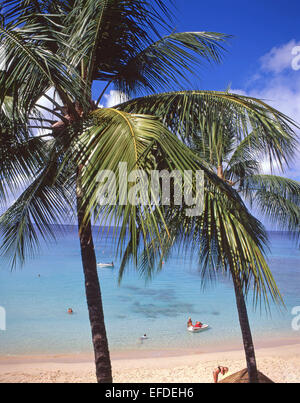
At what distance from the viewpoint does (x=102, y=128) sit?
232 centimetres

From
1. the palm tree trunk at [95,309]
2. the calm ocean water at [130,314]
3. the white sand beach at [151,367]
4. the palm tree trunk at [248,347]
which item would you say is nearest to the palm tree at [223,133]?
the palm tree trunk at [248,347]

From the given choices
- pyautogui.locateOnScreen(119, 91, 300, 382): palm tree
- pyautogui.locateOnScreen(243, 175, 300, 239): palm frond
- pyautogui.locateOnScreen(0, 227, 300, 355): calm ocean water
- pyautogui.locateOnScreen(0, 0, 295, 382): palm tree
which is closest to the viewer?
pyautogui.locateOnScreen(0, 0, 295, 382): palm tree

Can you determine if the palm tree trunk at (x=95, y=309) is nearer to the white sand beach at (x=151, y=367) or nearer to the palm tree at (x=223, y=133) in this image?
the palm tree at (x=223, y=133)

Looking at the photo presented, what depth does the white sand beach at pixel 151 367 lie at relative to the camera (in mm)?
8180

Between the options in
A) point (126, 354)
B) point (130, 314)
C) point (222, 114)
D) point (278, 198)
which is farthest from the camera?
point (130, 314)

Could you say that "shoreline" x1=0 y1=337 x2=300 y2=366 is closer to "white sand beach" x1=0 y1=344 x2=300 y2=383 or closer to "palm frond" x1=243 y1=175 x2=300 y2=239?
"white sand beach" x1=0 y1=344 x2=300 y2=383

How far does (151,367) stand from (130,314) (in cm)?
827

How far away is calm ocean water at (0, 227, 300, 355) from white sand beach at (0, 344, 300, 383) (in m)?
1.28

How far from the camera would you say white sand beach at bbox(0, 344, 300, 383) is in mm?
8180

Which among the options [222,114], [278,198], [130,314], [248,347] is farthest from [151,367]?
[222,114]

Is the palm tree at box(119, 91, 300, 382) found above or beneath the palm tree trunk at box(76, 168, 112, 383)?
above

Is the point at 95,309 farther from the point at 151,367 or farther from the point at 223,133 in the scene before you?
the point at 151,367

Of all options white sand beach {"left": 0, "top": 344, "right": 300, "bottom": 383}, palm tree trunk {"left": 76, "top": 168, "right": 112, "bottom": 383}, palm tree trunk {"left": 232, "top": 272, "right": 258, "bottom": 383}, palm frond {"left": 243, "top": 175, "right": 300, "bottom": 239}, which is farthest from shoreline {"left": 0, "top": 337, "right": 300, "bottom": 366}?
palm tree trunk {"left": 76, "top": 168, "right": 112, "bottom": 383}

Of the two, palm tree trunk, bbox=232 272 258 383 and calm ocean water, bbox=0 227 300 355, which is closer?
palm tree trunk, bbox=232 272 258 383
